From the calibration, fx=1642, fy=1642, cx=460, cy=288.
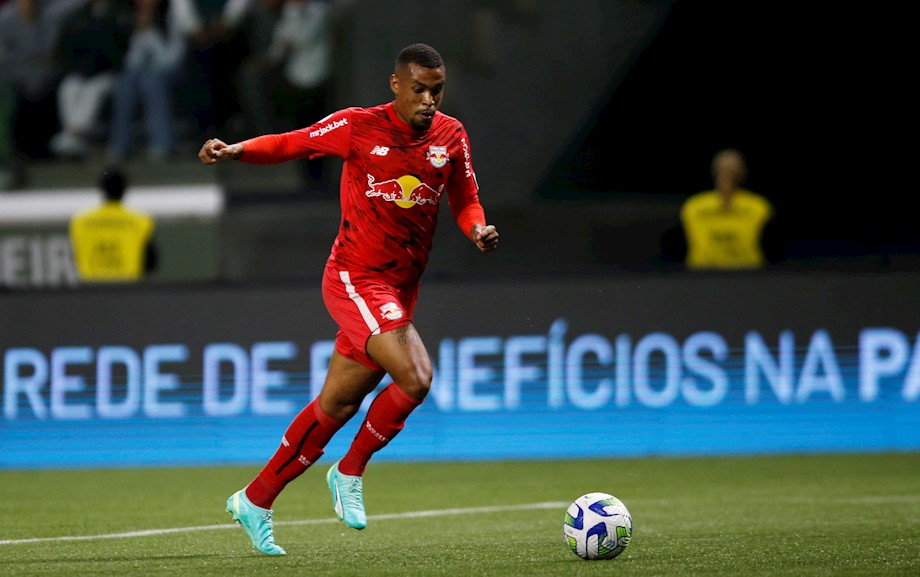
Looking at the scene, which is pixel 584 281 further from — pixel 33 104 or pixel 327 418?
pixel 33 104

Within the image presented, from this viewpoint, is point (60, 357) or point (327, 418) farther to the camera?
point (60, 357)

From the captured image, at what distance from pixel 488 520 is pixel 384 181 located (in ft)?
6.55

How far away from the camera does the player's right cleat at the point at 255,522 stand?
6.48 meters

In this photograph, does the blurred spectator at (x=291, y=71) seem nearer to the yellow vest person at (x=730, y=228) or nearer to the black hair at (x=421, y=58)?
the yellow vest person at (x=730, y=228)

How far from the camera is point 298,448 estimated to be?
667 centimetres

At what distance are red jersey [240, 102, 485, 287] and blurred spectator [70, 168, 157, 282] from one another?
19.1ft

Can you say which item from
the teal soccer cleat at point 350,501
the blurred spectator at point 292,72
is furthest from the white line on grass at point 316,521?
the blurred spectator at point 292,72

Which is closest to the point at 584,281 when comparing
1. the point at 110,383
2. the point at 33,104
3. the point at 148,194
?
the point at 110,383

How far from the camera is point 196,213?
1530 cm

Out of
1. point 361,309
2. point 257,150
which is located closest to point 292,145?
point 257,150

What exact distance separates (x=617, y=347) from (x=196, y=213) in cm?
549

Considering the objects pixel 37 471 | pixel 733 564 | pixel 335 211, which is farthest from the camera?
pixel 335 211

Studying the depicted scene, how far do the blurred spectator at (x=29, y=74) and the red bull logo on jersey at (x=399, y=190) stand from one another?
415 inches

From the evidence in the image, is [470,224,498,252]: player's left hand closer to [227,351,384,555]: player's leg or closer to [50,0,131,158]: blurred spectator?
[227,351,384,555]: player's leg
